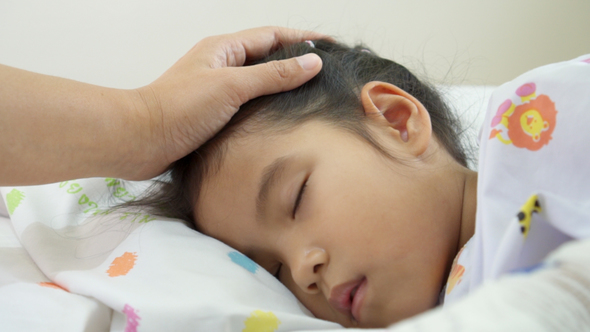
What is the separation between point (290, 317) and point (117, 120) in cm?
40

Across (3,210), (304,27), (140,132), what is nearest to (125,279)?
(140,132)

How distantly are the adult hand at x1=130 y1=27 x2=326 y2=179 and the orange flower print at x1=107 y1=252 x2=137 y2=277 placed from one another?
153 millimetres

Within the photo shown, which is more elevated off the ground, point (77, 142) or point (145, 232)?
point (77, 142)

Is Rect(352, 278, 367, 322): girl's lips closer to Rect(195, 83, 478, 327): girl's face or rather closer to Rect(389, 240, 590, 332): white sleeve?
Rect(195, 83, 478, 327): girl's face

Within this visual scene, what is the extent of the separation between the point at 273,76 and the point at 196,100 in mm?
130

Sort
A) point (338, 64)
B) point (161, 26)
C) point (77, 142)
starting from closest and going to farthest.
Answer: point (77, 142) → point (338, 64) → point (161, 26)

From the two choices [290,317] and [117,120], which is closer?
[290,317]

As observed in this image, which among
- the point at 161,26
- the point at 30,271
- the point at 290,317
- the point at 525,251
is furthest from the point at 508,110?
the point at 161,26

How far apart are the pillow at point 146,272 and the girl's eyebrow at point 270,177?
0.10m

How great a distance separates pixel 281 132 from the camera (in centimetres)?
→ 74

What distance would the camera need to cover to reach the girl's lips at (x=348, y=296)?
647mm

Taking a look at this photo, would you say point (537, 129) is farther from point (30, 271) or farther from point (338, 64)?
point (30, 271)

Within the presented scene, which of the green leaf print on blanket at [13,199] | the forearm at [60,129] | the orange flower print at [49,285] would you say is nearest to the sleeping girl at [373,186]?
the forearm at [60,129]

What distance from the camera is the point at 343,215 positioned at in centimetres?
66
